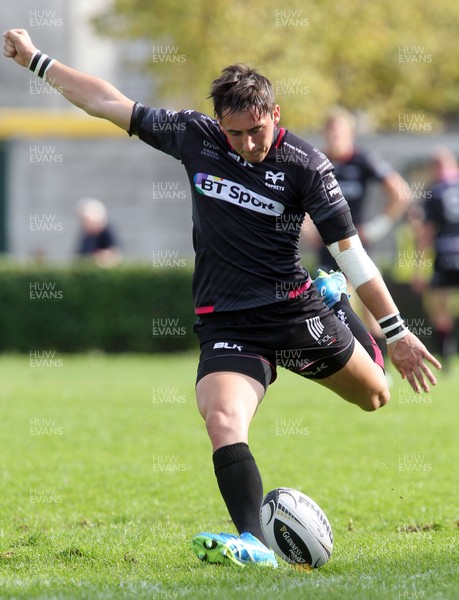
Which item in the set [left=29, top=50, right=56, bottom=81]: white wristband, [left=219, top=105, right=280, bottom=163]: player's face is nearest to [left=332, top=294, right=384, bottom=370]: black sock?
[left=219, top=105, right=280, bottom=163]: player's face

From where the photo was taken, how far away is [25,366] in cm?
1616

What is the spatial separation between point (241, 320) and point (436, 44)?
24953 millimetres

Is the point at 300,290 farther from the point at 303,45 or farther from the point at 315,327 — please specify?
the point at 303,45

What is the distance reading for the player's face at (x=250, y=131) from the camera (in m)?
5.35

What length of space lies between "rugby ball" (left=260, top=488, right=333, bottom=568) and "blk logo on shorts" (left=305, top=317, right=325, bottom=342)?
36.5 inches

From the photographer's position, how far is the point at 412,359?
543 centimetres

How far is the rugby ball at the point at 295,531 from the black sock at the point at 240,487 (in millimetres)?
45

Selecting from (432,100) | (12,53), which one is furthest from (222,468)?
(432,100)

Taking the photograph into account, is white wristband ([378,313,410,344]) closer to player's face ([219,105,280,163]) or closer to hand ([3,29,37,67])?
player's face ([219,105,280,163])

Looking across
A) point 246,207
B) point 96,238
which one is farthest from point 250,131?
point 96,238

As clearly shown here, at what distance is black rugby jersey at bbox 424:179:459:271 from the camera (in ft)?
48.6

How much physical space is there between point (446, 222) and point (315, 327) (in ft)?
31.2

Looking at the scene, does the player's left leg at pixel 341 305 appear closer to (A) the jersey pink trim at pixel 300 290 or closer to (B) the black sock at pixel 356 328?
(B) the black sock at pixel 356 328

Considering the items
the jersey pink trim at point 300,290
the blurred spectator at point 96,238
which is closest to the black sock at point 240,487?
the jersey pink trim at point 300,290
